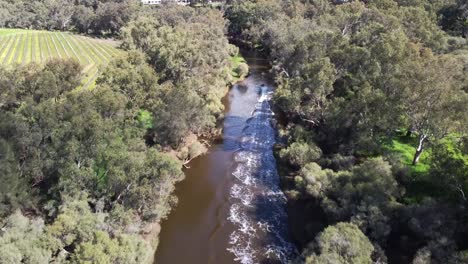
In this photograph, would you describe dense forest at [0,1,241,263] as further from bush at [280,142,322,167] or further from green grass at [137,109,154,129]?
bush at [280,142,322,167]

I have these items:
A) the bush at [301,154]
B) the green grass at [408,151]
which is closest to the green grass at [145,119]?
the bush at [301,154]

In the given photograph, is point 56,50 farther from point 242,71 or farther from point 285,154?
point 285,154

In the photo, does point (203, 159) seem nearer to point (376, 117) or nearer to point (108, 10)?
point (376, 117)

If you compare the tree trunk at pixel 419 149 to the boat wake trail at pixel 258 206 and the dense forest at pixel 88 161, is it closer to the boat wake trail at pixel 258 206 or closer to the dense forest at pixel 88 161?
the boat wake trail at pixel 258 206

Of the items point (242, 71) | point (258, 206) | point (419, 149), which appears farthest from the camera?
point (242, 71)

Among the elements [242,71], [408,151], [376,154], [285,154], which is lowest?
[242,71]

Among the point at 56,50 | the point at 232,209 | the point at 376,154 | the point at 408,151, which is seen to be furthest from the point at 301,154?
the point at 56,50
